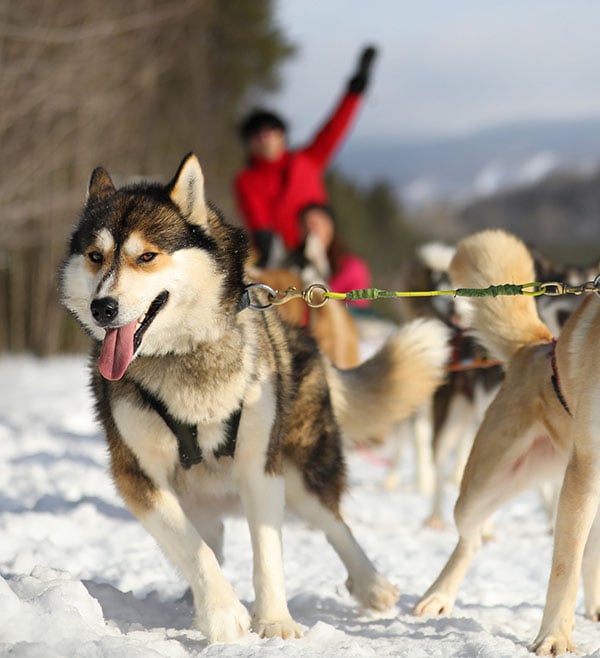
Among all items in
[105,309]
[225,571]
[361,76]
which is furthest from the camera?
[361,76]

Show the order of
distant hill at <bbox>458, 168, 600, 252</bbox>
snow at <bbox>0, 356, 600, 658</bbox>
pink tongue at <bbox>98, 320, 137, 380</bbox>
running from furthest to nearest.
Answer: distant hill at <bbox>458, 168, 600, 252</bbox> → pink tongue at <bbox>98, 320, 137, 380</bbox> → snow at <bbox>0, 356, 600, 658</bbox>

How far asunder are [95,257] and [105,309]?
0.81ft

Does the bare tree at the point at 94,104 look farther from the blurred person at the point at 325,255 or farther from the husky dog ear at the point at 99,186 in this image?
the husky dog ear at the point at 99,186

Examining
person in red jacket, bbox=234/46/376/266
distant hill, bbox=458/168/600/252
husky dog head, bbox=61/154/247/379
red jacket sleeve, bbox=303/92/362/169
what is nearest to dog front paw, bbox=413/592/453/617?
husky dog head, bbox=61/154/247/379

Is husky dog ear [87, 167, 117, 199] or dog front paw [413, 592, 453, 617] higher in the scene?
husky dog ear [87, 167, 117, 199]

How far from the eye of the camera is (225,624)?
2.80 m

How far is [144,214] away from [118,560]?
1.62 m

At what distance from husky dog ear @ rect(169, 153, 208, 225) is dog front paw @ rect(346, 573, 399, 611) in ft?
4.34

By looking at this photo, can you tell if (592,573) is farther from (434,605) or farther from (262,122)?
(262,122)

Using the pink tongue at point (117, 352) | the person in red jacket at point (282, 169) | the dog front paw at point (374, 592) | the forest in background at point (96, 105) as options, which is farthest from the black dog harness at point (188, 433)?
the person in red jacket at point (282, 169)

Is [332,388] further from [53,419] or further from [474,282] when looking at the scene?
[53,419]

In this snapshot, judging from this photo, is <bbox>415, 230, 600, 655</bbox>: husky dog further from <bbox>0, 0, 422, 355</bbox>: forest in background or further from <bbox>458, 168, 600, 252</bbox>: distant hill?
<bbox>458, 168, 600, 252</bbox>: distant hill

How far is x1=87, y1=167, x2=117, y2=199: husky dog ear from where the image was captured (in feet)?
10.5

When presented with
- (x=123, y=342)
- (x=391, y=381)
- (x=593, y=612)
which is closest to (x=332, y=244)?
(x=391, y=381)
